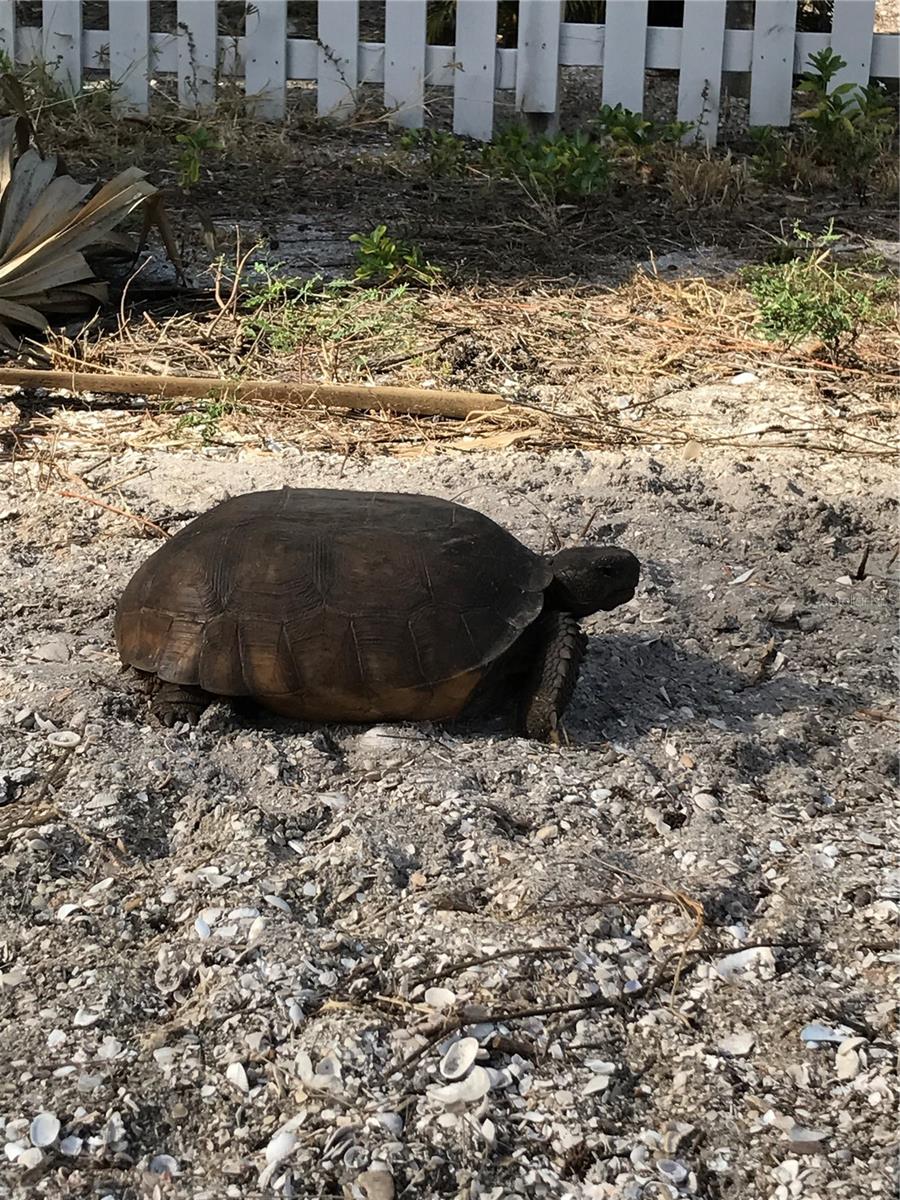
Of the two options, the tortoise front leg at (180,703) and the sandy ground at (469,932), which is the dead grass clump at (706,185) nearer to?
the sandy ground at (469,932)

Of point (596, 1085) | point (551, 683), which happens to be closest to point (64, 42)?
point (551, 683)

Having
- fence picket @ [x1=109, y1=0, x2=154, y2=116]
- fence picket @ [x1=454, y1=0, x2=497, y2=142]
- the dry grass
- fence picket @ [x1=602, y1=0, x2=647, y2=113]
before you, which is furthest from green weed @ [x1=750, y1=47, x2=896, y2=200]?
fence picket @ [x1=109, y1=0, x2=154, y2=116]

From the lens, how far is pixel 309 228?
677 cm

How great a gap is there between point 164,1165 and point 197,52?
7.47 meters

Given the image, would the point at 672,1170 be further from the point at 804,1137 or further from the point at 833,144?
the point at 833,144

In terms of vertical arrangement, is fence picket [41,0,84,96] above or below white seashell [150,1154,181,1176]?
above

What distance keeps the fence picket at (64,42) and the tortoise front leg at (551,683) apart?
6.34 metres

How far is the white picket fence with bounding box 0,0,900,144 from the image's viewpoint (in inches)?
312

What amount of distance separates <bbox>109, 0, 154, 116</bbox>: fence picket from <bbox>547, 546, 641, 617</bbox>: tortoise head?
19.4 feet

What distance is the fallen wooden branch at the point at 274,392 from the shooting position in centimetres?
496

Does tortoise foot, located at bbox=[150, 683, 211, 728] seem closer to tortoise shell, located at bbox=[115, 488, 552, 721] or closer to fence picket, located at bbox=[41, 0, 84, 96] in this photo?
tortoise shell, located at bbox=[115, 488, 552, 721]

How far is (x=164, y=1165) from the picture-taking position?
1.97m

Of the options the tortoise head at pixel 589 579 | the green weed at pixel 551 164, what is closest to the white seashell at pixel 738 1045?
the tortoise head at pixel 589 579

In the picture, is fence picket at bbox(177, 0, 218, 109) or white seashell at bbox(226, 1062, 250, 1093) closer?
white seashell at bbox(226, 1062, 250, 1093)
